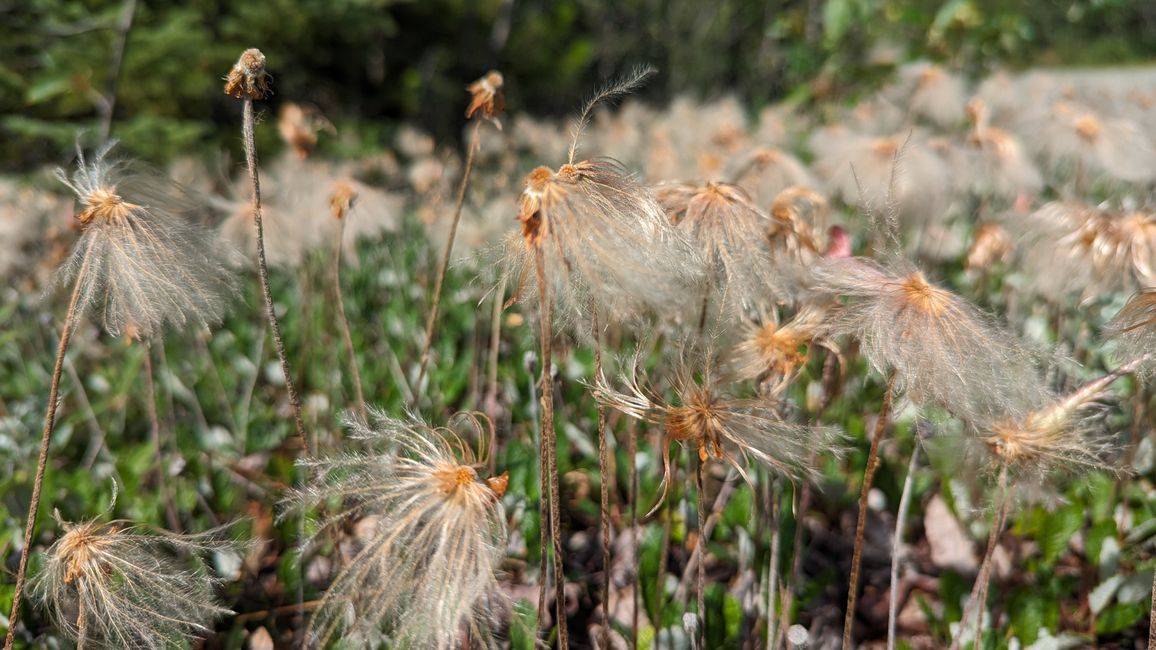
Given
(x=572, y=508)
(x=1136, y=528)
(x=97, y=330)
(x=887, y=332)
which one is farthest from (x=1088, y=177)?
(x=97, y=330)

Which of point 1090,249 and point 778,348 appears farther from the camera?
point 1090,249

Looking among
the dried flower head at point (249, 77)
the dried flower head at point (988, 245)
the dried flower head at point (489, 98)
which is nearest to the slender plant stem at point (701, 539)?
the dried flower head at point (489, 98)

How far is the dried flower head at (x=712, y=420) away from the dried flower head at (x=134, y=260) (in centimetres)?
74

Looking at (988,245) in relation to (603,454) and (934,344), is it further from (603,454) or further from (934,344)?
(603,454)

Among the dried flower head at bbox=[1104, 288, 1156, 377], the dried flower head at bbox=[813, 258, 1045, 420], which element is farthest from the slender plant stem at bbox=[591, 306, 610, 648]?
the dried flower head at bbox=[1104, 288, 1156, 377]

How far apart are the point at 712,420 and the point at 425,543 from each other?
0.46m

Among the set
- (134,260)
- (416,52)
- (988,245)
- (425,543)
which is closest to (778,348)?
(425,543)

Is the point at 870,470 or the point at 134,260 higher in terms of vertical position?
the point at 134,260

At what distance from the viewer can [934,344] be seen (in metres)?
1.22

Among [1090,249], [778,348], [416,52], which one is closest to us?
[778,348]

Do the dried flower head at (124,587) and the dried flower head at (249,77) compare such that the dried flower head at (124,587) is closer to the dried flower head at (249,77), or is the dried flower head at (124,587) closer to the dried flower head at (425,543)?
the dried flower head at (425,543)

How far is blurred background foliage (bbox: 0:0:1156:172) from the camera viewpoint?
4.78 m

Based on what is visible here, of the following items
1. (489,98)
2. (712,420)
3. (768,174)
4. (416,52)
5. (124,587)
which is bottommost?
(124,587)

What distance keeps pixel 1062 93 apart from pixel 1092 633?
3.64 meters
